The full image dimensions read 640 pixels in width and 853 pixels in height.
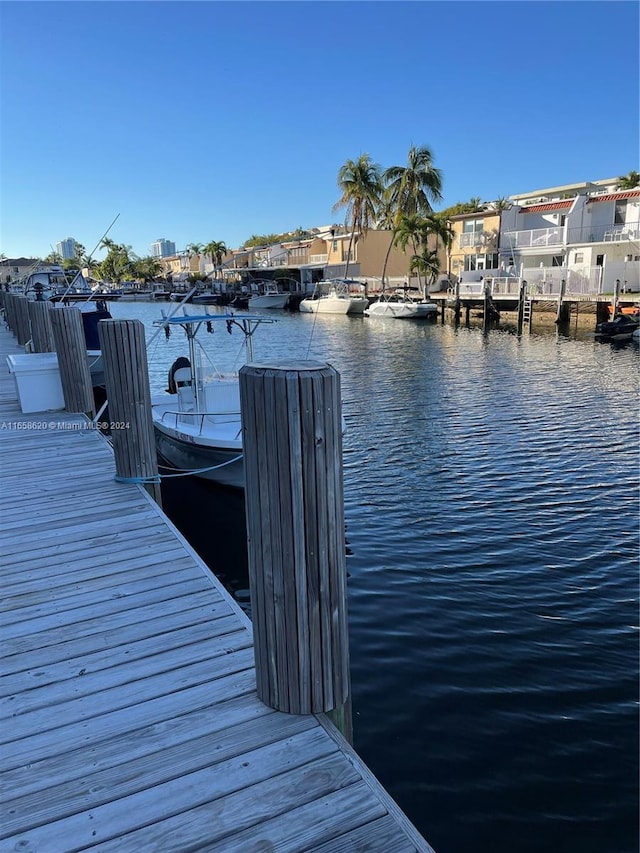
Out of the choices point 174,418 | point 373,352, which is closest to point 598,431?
point 174,418

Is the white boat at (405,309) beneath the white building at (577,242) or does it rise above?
beneath

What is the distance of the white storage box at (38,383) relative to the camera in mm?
8805

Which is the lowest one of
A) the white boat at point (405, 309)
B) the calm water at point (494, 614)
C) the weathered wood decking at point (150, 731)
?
the calm water at point (494, 614)

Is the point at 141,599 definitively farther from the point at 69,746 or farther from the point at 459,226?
the point at 459,226

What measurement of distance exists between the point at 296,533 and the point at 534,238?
4474 centimetres

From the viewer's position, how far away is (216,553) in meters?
7.68

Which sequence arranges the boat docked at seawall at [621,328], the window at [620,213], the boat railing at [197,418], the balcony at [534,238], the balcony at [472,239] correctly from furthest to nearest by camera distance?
the balcony at [472,239]
the balcony at [534,238]
the window at [620,213]
the boat docked at seawall at [621,328]
the boat railing at [197,418]

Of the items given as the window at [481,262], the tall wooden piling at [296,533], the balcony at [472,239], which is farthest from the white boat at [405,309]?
the tall wooden piling at [296,533]

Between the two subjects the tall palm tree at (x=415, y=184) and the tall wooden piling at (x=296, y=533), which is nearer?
the tall wooden piling at (x=296, y=533)

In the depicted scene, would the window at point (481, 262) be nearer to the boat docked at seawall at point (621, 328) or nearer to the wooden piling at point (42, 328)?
the boat docked at seawall at point (621, 328)

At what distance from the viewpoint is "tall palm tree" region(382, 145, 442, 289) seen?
50.2m

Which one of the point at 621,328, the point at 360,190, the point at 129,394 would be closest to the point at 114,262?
the point at 360,190

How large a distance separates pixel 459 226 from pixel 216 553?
1882 inches

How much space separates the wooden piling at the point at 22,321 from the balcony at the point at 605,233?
3366cm
